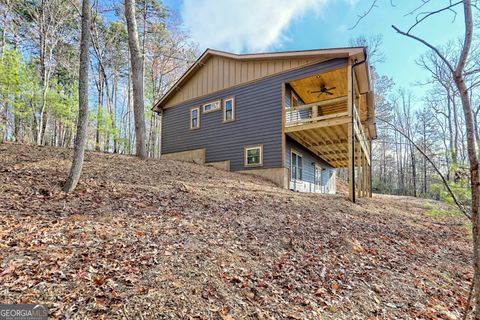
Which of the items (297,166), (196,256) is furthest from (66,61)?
(196,256)

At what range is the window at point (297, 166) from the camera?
1237cm

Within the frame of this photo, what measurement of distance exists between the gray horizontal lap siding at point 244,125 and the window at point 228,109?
0.21 meters

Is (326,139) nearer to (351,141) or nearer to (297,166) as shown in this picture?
(297,166)

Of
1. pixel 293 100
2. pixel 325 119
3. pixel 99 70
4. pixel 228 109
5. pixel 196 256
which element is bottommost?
pixel 196 256

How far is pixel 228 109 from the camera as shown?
1273cm

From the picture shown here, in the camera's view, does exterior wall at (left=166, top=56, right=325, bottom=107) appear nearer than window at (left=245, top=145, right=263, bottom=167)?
Yes

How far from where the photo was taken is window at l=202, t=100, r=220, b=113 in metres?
13.2

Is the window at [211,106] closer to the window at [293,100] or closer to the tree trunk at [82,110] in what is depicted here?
the window at [293,100]

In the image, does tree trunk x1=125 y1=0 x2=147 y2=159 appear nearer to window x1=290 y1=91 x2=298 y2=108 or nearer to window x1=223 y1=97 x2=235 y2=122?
window x1=223 y1=97 x2=235 y2=122

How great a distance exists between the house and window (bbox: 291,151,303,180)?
0.17 feet

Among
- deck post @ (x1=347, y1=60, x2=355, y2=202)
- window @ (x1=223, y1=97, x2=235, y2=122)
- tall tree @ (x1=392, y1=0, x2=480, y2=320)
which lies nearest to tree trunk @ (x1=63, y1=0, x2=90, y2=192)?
tall tree @ (x1=392, y1=0, x2=480, y2=320)

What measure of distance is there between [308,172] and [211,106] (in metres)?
7.04

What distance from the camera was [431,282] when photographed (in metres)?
3.94

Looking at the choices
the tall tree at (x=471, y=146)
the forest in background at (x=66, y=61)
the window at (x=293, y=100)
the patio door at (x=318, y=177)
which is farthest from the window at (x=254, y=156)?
the tall tree at (x=471, y=146)
